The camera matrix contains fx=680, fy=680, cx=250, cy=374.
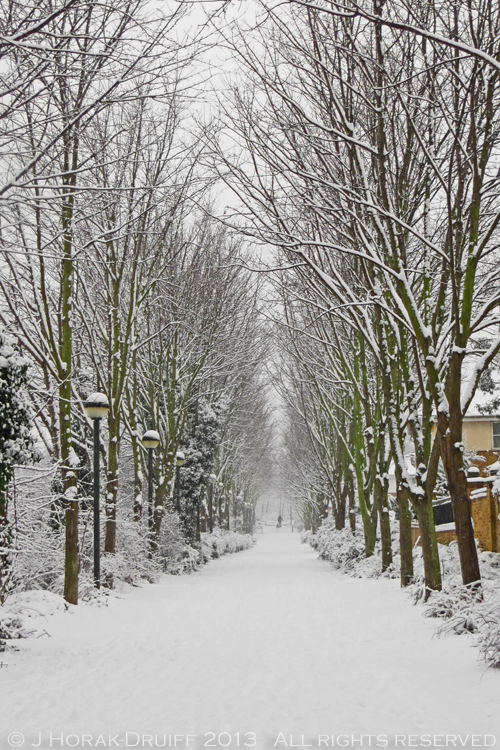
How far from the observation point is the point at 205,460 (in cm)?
2516

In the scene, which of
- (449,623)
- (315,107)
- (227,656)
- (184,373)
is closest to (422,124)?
(315,107)

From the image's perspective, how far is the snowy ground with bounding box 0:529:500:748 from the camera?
4.16 m

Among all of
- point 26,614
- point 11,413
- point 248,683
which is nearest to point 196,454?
point 26,614

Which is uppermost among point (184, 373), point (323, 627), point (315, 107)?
point (315, 107)

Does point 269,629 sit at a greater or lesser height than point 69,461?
Result: lesser

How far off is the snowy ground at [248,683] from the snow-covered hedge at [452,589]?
0.77ft

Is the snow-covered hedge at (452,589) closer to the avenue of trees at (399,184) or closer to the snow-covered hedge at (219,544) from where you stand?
the avenue of trees at (399,184)

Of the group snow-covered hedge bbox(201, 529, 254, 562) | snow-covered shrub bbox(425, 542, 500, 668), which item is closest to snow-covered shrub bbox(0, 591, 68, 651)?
snow-covered shrub bbox(425, 542, 500, 668)

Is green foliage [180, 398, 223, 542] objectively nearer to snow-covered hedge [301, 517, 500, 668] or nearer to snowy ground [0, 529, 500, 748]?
snow-covered hedge [301, 517, 500, 668]

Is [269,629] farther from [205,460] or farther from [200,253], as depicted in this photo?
[205,460]

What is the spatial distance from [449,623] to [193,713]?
3782 mm

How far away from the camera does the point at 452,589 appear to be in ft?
30.8

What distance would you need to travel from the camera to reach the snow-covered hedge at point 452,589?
5.91 meters

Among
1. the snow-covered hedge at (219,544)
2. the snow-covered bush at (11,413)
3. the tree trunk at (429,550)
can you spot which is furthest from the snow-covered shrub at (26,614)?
the snow-covered hedge at (219,544)
